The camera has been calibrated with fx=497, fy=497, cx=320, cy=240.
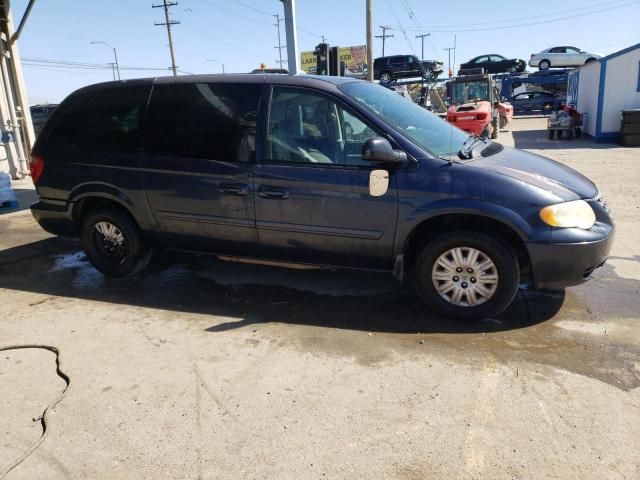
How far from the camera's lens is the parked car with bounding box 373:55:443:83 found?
3278 centimetres

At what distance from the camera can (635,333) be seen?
358cm

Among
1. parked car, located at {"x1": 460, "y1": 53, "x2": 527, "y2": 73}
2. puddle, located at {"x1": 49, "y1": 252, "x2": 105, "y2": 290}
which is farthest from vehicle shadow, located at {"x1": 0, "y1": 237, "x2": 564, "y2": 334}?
parked car, located at {"x1": 460, "y1": 53, "x2": 527, "y2": 73}

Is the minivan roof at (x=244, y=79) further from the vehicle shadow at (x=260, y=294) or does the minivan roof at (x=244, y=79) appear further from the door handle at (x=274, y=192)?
the vehicle shadow at (x=260, y=294)

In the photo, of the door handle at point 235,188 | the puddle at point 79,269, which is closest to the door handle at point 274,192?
the door handle at point 235,188

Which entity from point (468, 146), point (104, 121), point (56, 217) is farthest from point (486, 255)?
point (56, 217)

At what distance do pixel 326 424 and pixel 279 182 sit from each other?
1.98m

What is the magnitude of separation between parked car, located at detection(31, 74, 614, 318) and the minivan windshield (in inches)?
0.8

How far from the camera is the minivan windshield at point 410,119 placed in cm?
386

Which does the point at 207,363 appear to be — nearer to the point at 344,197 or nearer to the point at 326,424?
the point at 326,424

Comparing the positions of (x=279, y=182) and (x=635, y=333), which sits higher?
(x=279, y=182)

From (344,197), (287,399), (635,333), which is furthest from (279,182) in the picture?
(635,333)

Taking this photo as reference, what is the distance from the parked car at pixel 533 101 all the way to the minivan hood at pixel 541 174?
32726 millimetres

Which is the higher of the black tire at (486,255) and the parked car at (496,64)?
the parked car at (496,64)

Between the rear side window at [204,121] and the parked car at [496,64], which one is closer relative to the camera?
the rear side window at [204,121]
